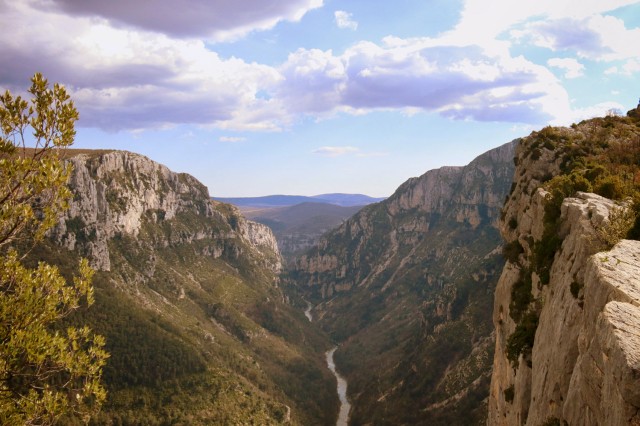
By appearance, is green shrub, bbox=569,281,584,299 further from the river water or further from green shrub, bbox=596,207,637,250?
the river water

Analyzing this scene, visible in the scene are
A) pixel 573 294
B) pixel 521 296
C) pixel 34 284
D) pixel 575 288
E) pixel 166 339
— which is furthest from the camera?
pixel 166 339

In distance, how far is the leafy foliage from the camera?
1468 centimetres

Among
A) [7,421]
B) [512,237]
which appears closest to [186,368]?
[512,237]

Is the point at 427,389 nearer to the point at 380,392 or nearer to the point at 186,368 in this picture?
the point at 380,392

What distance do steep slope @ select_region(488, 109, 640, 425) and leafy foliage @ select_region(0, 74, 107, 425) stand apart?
17.7 meters

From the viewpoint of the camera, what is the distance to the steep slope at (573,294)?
12547mm

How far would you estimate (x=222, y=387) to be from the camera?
4609 inches

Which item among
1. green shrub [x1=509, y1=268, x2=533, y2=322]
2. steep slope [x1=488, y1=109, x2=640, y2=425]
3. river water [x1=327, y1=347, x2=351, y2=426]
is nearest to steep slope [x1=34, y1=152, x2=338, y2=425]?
river water [x1=327, y1=347, x2=351, y2=426]

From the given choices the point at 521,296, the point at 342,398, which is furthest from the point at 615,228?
the point at 342,398

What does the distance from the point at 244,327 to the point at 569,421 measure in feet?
575

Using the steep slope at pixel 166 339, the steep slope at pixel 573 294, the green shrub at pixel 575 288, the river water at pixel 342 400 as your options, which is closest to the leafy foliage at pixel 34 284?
the steep slope at pixel 573 294

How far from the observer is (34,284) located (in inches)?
620

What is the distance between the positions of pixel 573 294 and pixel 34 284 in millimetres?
22625

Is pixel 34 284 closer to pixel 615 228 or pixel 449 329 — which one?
pixel 615 228
